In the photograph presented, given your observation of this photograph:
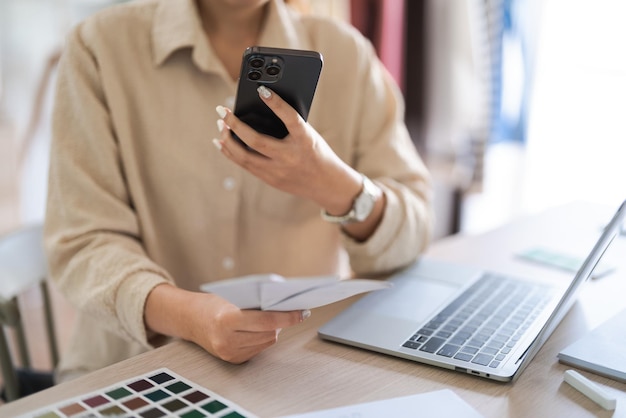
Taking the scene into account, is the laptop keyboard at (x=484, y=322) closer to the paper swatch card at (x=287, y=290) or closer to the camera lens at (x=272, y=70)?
the paper swatch card at (x=287, y=290)

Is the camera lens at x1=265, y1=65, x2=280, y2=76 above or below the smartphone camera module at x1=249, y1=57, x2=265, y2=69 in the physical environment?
below

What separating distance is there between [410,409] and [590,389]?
0.17 metres

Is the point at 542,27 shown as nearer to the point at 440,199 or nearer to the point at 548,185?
the point at 548,185

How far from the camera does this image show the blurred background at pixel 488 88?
1.89m

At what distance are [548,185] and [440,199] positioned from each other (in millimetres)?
A: 458

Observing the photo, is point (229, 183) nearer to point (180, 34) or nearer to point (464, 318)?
point (180, 34)

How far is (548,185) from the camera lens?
2076 mm

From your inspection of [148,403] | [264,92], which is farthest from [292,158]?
[148,403]

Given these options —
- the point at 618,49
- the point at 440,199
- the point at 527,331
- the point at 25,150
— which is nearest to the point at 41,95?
the point at 25,150

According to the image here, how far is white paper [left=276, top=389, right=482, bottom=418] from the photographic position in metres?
0.56

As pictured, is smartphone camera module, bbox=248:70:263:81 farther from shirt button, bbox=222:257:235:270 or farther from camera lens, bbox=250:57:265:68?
shirt button, bbox=222:257:235:270

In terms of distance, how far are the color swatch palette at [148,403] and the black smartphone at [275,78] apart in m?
0.28

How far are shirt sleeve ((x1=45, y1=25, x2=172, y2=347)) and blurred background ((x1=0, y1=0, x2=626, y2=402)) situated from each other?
112 cm

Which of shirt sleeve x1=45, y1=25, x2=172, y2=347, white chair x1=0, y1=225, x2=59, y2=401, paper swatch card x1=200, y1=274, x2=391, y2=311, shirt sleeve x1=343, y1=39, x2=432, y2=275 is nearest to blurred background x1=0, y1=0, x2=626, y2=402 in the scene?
shirt sleeve x1=343, y1=39, x2=432, y2=275
